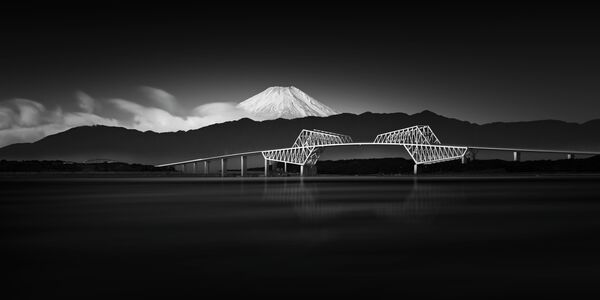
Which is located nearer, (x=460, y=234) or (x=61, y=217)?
(x=460, y=234)

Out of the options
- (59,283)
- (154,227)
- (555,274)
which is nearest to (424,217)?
(154,227)

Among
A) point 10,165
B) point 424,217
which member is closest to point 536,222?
point 424,217

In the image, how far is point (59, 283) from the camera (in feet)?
39.6

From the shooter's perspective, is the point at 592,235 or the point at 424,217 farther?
the point at 424,217

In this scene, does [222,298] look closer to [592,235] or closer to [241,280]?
[241,280]

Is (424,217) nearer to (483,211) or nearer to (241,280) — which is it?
(483,211)

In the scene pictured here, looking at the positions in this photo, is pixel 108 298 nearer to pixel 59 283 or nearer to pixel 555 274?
pixel 59 283

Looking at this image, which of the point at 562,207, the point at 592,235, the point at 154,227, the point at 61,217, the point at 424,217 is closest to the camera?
the point at 592,235

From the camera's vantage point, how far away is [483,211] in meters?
28.4

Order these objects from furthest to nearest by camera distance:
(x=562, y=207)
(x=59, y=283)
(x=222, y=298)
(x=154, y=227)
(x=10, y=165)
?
1. (x=10, y=165)
2. (x=562, y=207)
3. (x=154, y=227)
4. (x=59, y=283)
5. (x=222, y=298)

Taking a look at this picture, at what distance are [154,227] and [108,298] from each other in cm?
1181

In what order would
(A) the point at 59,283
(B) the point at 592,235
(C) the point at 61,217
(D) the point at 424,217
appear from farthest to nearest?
(C) the point at 61,217 < (D) the point at 424,217 < (B) the point at 592,235 < (A) the point at 59,283

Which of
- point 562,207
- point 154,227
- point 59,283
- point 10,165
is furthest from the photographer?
point 10,165

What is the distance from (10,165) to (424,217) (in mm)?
187812
